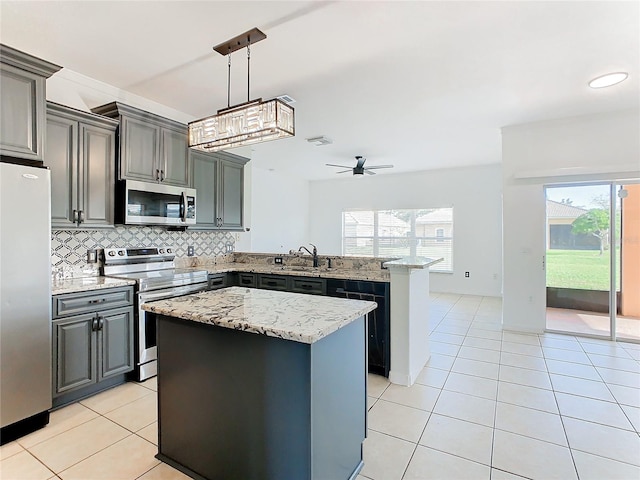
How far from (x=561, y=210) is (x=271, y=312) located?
14.5ft

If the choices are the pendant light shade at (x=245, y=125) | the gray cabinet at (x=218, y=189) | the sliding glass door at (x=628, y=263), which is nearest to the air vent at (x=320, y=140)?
the gray cabinet at (x=218, y=189)

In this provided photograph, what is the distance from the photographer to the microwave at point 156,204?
310 cm

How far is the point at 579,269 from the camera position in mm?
4289

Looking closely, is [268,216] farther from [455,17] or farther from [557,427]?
[557,427]

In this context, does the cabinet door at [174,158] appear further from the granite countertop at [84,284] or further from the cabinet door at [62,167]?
the granite countertop at [84,284]

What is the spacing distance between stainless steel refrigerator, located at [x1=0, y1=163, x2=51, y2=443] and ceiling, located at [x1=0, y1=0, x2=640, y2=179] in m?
1.16

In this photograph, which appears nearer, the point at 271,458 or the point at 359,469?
the point at 271,458

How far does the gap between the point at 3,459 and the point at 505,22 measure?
13.9 feet

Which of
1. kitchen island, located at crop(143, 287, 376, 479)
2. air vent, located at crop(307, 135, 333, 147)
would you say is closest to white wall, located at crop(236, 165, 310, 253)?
air vent, located at crop(307, 135, 333, 147)

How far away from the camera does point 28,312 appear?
2162 millimetres

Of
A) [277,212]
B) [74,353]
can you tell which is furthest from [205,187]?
[277,212]

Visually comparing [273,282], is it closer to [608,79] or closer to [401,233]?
[608,79]

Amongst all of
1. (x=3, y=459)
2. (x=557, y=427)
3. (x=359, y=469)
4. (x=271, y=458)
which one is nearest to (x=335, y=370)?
(x=271, y=458)

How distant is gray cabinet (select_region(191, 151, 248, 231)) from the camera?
156 inches
